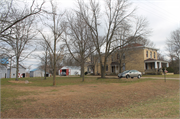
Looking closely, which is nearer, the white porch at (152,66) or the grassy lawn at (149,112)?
the grassy lawn at (149,112)

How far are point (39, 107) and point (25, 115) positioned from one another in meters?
1.04

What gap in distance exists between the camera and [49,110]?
22.2 ft

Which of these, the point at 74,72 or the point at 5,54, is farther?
the point at 74,72

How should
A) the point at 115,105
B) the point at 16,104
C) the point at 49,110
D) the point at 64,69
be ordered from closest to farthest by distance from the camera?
the point at 49,110 → the point at 16,104 → the point at 115,105 → the point at 64,69

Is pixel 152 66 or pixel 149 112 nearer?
pixel 149 112

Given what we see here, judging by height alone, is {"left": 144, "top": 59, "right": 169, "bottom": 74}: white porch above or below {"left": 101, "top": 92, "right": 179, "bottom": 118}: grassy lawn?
above

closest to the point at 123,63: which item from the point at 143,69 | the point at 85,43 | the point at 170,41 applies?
the point at 143,69

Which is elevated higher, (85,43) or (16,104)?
(85,43)

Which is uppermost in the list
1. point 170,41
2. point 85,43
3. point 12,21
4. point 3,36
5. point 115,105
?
point 170,41

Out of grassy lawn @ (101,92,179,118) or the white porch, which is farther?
the white porch

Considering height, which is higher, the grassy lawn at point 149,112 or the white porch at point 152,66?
the white porch at point 152,66

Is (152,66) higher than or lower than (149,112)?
higher

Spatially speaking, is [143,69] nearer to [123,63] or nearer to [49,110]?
[123,63]

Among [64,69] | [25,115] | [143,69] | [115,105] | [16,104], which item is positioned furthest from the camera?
[64,69]
